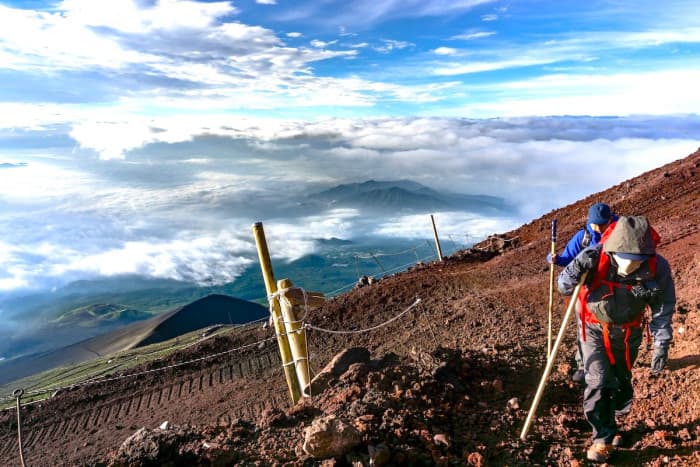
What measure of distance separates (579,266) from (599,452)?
1815 mm

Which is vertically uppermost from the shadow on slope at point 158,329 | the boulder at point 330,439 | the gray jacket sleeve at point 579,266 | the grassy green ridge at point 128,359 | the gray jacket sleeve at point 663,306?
the gray jacket sleeve at point 579,266

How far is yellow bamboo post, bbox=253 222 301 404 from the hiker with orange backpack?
416 cm

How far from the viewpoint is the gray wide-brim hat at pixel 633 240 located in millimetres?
4543

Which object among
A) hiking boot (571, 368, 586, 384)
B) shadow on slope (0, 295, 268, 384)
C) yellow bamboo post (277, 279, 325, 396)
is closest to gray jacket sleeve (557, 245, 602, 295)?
hiking boot (571, 368, 586, 384)

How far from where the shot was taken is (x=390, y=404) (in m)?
5.94

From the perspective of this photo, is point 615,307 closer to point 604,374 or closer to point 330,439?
point 604,374

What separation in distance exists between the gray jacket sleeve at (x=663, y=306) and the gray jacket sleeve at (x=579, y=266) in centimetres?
56

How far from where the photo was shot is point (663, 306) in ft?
16.0

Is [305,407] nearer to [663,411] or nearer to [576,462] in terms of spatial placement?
[576,462]

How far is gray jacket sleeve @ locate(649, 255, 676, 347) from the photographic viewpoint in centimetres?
481

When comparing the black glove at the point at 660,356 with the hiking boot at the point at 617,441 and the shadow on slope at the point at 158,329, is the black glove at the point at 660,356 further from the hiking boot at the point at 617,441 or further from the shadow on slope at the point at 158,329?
the shadow on slope at the point at 158,329

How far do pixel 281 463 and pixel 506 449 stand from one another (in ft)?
7.51

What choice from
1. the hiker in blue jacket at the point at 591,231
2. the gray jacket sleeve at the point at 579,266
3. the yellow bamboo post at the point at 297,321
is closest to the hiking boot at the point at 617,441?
the hiker in blue jacket at the point at 591,231

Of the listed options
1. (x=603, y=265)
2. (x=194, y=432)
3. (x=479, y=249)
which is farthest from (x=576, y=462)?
(x=479, y=249)
